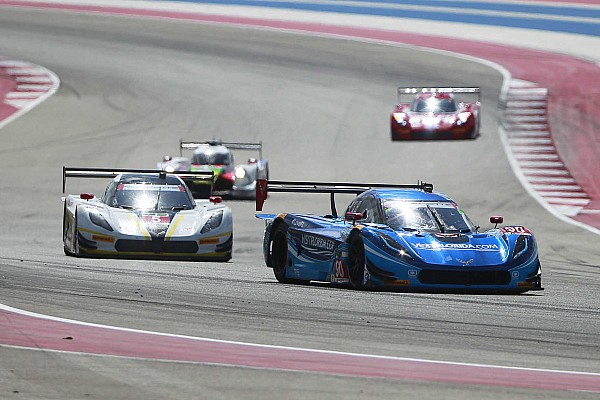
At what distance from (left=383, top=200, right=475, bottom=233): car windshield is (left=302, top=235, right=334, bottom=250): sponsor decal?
0.63 metres

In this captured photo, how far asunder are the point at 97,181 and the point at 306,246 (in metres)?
15.7

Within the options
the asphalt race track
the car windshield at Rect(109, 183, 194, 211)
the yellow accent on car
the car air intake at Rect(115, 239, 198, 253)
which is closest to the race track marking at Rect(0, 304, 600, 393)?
the asphalt race track

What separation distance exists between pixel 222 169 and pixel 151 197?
906 centimetres

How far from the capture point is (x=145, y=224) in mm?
16625

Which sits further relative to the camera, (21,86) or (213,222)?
(21,86)

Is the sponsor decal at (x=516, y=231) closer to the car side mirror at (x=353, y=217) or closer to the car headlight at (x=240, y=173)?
the car side mirror at (x=353, y=217)

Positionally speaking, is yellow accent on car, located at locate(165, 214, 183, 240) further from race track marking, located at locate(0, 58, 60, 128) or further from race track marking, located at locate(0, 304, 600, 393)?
race track marking, located at locate(0, 58, 60, 128)

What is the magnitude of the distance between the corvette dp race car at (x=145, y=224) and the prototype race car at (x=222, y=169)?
7.74m

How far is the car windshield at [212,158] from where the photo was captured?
27.0 m

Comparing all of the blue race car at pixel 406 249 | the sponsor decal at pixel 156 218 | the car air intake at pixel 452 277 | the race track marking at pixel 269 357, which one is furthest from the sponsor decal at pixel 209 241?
the race track marking at pixel 269 357

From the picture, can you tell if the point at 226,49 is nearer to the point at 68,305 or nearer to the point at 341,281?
the point at 341,281

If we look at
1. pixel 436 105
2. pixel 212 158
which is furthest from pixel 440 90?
pixel 212 158

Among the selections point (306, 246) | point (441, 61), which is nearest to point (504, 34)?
point (441, 61)

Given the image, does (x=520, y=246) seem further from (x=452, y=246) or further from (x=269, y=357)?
(x=269, y=357)
